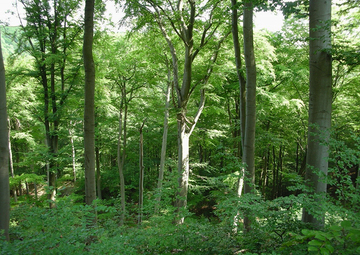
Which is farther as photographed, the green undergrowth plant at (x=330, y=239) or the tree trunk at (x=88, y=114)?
the tree trunk at (x=88, y=114)

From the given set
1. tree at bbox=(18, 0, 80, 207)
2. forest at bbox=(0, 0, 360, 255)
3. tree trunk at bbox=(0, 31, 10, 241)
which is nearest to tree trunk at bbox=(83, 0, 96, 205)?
forest at bbox=(0, 0, 360, 255)

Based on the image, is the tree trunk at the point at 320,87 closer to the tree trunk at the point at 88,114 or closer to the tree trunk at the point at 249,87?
the tree trunk at the point at 249,87

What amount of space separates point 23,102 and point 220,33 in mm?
13473

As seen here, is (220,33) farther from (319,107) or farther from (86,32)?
(319,107)

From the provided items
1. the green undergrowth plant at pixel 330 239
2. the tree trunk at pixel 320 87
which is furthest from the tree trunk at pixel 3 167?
the tree trunk at pixel 320 87

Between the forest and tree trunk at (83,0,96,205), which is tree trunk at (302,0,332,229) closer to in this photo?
the forest

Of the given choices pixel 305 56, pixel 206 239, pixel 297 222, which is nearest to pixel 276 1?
pixel 297 222

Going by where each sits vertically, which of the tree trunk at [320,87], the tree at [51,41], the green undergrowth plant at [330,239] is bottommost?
the green undergrowth plant at [330,239]

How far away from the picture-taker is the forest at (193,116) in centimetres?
316

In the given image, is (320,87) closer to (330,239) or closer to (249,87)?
(249,87)

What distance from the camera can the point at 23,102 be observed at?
14953 mm

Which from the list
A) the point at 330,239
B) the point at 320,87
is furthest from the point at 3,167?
the point at 320,87

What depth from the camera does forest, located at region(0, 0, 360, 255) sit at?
3.16 metres

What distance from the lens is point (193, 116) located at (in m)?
10.5
